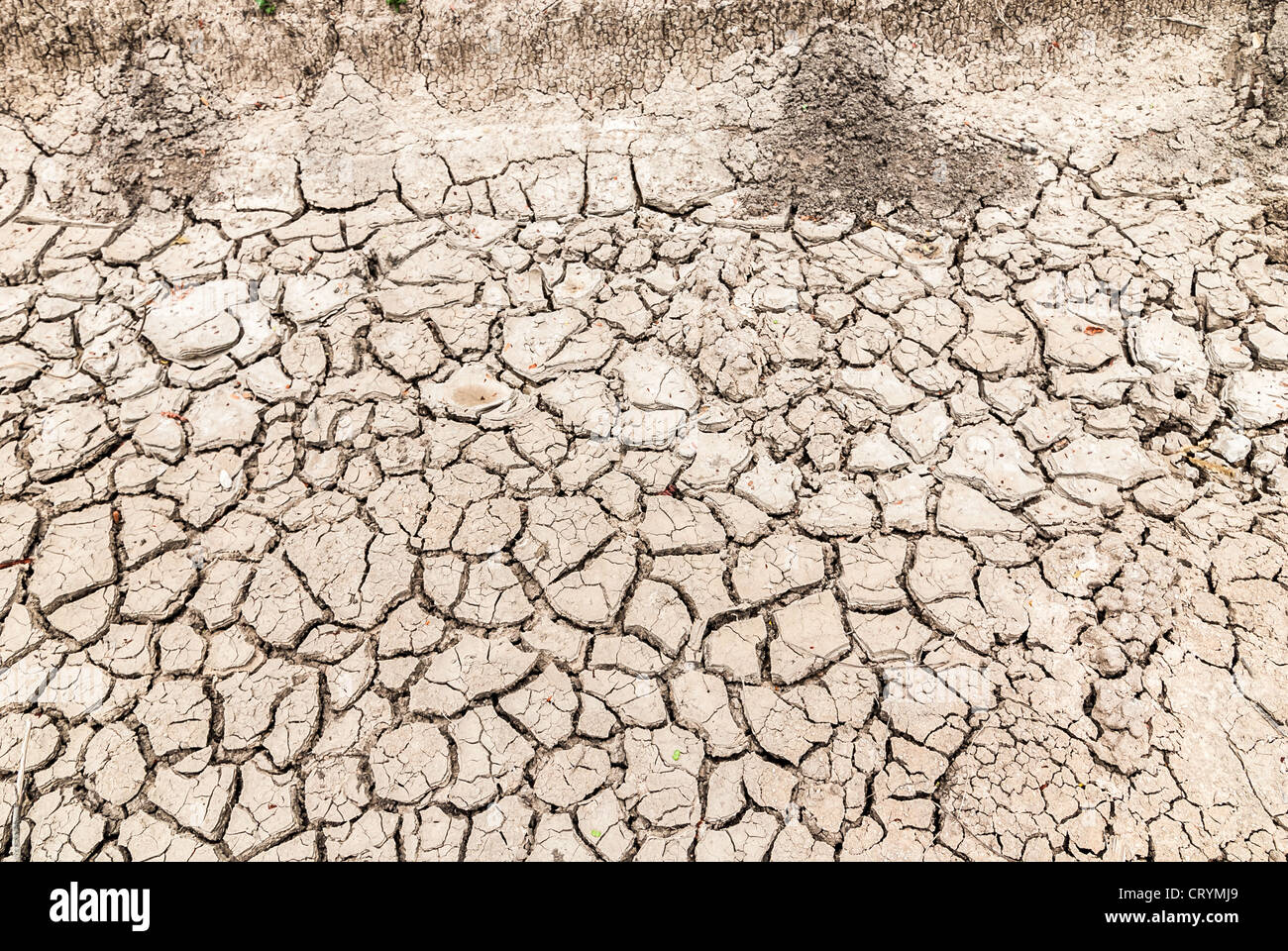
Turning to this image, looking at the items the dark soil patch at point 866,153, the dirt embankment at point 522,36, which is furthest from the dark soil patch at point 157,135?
the dark soil patch at point 866,153

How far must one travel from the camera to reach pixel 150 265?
3.11 meters

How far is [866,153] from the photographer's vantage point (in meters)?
3.36

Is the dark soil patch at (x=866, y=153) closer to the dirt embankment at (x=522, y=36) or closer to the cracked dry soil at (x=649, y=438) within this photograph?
the cracked dry soil at (x=649, y=438)

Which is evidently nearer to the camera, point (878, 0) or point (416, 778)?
point (416, 778)

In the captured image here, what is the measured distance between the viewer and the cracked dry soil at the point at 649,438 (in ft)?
7.20

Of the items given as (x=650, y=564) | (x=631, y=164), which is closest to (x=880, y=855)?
(x=650, y=564)

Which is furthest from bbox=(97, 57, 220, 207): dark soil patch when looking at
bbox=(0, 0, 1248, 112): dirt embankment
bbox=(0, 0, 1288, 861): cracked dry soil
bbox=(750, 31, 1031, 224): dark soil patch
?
bbox=(750, 31, 1031, 224): dark soil patch

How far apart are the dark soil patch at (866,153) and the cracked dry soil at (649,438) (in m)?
0.02

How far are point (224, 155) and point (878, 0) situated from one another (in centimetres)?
261

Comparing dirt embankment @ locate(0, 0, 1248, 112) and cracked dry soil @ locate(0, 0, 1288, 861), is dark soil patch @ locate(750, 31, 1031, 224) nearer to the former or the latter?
cracked dry soil @ locate(0, 0, 1288, 861)

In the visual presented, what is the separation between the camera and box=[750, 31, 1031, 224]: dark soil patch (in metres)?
3.27

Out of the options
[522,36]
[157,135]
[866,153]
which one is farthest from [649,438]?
[157,135]

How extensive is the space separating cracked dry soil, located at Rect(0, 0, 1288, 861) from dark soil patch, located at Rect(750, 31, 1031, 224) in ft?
0.06
